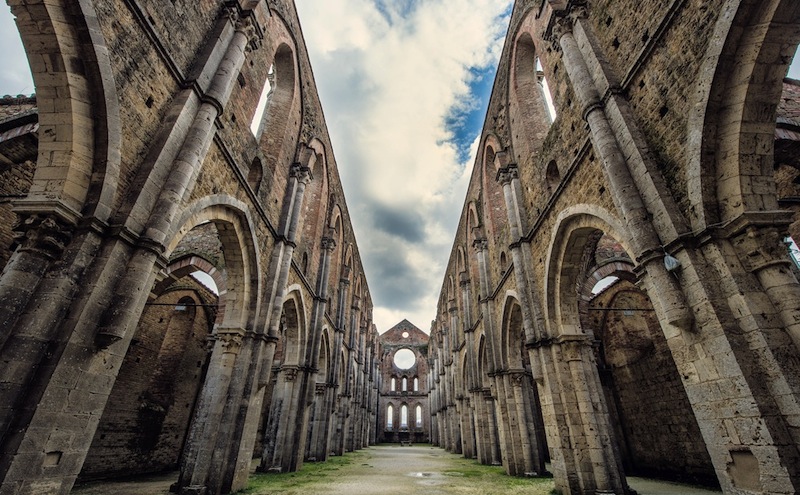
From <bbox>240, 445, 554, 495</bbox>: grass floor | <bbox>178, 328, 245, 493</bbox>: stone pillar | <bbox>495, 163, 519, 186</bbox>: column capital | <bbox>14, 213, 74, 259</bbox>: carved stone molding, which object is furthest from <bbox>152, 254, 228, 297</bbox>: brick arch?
<bbox>495, 163, 519, 186</bbox>: column capital

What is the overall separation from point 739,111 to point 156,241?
8.26m

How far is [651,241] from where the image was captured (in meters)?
5.10

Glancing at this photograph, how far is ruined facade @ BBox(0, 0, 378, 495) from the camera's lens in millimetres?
3951

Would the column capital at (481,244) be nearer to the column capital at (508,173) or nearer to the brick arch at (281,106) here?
the column capital at (508,173)

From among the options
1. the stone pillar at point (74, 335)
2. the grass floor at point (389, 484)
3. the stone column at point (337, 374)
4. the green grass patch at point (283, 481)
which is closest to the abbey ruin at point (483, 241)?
the stone pillar at point (74, 335)

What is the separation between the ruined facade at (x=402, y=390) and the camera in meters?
42.7

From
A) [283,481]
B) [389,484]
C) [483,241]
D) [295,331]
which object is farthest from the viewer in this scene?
[483,241]

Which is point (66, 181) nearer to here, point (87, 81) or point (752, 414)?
point (87, 81)

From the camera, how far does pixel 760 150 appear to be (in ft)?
15.0

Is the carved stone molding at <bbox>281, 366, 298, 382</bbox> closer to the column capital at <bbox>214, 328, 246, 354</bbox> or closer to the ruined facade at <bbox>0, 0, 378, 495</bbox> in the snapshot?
the ruined facade at <bbox>0, 0, 378, 495</bbox>

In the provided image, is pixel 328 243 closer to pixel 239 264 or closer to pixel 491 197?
pixel 239 264

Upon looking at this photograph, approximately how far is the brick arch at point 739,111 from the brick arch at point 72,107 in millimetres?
8205

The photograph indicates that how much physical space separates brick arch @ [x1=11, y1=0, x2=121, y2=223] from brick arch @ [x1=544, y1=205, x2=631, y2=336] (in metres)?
8.83

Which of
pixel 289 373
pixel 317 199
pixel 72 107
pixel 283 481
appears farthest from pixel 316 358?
pixel 72 107
